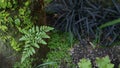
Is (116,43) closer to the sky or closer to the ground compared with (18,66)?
closer to the sky

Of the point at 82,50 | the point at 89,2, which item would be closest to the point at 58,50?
the point at 82,50

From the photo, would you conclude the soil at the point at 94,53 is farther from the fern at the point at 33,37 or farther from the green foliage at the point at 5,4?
the green foliage at the point at 5,4

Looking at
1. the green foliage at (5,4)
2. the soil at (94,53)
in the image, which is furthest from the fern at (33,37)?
the soil at (94,53)

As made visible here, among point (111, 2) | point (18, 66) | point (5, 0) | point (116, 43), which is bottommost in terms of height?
point (18, 66)

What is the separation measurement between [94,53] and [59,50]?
366 millimetres

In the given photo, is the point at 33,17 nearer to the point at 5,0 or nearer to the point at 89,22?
the point at 5,0

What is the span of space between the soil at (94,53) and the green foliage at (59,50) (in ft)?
0.22

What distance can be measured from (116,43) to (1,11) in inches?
50.1

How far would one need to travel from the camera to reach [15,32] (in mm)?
2689

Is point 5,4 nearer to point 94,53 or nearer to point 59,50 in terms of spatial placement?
point 59,50

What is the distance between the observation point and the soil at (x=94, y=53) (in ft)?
9.90

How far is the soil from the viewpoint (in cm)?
302

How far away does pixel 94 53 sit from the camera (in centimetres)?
305

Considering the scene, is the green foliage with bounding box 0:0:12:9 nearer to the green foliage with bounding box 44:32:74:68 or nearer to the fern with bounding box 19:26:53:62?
the fern with bounding box 19:26:53:62
